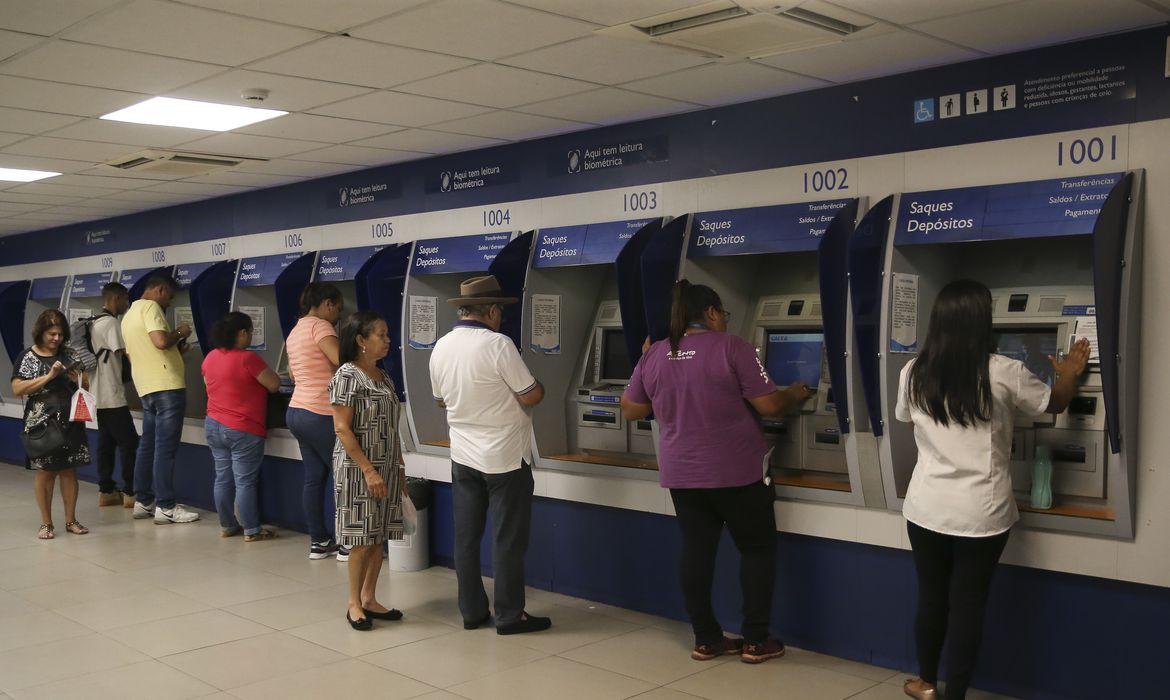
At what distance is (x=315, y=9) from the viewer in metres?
3.17

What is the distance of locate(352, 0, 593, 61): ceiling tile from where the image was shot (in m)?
3.18

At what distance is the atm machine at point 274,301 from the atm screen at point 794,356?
11.3ft

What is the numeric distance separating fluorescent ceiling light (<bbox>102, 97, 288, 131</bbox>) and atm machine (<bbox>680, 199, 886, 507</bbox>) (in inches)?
85.4

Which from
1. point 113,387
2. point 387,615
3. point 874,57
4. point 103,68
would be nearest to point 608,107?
point 874,57

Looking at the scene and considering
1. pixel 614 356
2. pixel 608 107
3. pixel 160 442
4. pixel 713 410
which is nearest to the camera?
pixel 713 410

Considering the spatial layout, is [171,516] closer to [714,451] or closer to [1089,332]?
[714,451]

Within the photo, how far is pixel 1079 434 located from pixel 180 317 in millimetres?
7264

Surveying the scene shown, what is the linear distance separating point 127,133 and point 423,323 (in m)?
1.80

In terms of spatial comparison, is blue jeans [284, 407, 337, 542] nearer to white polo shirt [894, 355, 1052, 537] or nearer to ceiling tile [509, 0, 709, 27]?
ceiling tile [509, 0, 709, 27]

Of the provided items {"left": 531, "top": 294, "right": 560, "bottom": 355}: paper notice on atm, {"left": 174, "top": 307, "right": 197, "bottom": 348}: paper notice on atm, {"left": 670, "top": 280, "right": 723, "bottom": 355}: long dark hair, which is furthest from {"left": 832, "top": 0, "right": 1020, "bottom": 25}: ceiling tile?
{"left": 174, "top": 307, "right": 197, "bottom": 348}: paper notice on atm

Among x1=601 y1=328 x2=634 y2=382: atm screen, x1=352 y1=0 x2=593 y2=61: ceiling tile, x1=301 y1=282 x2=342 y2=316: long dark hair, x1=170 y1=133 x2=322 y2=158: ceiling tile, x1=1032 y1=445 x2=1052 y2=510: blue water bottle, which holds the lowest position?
x1=1032 y1=445 x2=1052 y2=510: blue water bottle

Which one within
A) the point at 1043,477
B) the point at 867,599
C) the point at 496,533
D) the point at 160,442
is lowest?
the point at 867,599

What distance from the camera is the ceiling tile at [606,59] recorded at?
3586 mm

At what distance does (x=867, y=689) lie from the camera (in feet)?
12.2
